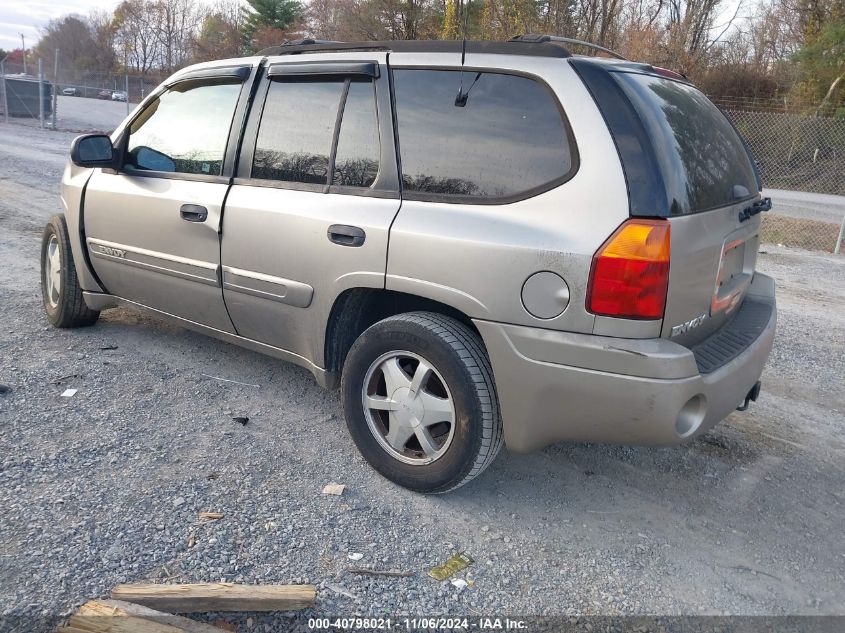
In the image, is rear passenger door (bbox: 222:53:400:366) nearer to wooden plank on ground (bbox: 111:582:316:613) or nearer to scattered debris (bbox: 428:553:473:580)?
scattered debris (bbox: 428:553:473:580)

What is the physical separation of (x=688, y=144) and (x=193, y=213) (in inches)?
100

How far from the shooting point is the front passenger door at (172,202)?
12.8ft

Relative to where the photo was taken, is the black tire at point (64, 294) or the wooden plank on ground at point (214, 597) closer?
the wooden plank on ground at point (214, 597)

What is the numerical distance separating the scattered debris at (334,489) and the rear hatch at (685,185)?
1563mm

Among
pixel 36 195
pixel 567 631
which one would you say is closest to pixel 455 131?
pixel 567 631

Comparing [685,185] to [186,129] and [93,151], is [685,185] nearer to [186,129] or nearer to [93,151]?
[186,129]

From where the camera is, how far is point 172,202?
4.01 metres

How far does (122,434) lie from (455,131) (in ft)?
7.34

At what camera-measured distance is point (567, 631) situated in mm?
2439

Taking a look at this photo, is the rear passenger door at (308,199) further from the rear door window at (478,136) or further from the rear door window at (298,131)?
the rear door window at (478,136)

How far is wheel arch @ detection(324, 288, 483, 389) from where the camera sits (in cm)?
340

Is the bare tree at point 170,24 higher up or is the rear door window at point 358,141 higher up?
the bare tree at point 170,24

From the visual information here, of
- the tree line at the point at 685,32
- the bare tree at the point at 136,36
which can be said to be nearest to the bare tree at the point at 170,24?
the bare tree at the point at 136,36

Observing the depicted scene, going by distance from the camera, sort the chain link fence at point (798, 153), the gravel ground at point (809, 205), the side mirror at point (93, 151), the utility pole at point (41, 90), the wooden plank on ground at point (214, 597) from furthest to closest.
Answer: the utility pole at point (41, 90)
the chain link fence at point (798, 153)
the gravel ground at point (809, 205)
the side mirror at point (93, 151)
the wooden plank on ground at point (214, 597)
